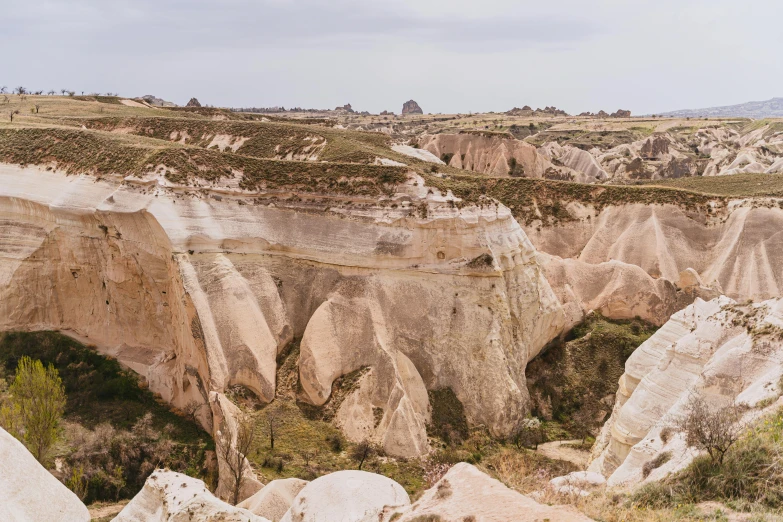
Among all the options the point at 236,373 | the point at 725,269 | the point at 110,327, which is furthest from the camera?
the point at 725,269

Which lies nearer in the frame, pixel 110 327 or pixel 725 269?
pixel 110 327

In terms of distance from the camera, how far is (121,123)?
2352 inches

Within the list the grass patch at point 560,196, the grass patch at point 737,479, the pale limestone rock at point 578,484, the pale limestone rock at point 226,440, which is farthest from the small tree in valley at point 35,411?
the grass patch at point 560,196

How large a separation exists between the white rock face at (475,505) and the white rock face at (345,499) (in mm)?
1742

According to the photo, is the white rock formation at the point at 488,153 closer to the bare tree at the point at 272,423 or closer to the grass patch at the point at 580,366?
the grass patch at the point at 580,366

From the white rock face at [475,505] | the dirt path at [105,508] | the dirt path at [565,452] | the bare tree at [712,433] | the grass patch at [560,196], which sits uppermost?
the grass patch at [560,196]

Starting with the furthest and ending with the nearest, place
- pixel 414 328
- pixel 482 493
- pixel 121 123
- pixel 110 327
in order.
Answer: pixel 121 123 → pixel 110 327 → pixel 414 328 → pixel 482 493

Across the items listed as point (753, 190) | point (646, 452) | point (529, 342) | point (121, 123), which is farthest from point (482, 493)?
point (121, 123)

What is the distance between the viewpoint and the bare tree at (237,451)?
848 inches

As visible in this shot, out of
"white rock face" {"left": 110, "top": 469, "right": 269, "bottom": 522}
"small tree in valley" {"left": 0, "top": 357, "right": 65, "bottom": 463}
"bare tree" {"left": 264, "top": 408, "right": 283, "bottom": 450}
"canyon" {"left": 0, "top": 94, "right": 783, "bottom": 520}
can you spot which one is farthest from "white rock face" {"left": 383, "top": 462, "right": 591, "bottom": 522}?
"small tree in valley" {"left": 0, "top": 357, "right": 65, "bottom": 463}

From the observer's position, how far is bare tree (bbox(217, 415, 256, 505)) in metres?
21.5

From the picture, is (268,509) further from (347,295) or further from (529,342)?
(529,342)

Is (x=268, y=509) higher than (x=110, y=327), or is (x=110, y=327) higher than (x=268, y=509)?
(x=110, y=327)

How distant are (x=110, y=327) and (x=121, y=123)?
3451 cm
